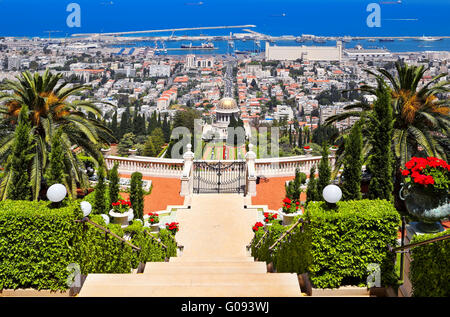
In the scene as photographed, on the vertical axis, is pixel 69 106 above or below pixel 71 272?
above

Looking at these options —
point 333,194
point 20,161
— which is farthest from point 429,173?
point 20,161

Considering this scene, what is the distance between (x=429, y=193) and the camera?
20.7 ft

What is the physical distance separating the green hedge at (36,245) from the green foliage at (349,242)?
2934mm

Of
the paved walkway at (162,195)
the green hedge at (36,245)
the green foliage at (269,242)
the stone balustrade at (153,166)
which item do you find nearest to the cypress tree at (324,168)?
the green foliage at (269,242)

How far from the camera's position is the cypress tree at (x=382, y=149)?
9086 millimetres

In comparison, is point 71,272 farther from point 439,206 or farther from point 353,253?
point 439,206

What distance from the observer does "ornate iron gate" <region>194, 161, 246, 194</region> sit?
15805 millimetres

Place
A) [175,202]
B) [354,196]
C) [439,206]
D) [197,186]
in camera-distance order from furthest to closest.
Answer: [197,186] → [175,202] → [354,196] → [439,206]

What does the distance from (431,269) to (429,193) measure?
159 cm

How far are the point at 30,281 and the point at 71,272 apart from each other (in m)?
0.51

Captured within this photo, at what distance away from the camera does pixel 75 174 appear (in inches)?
442

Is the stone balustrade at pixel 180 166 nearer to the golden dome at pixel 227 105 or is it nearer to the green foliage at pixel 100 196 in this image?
the green foliage at pixel 100 196

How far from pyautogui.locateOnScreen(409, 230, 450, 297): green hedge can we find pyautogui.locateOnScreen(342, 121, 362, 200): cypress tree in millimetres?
3047
